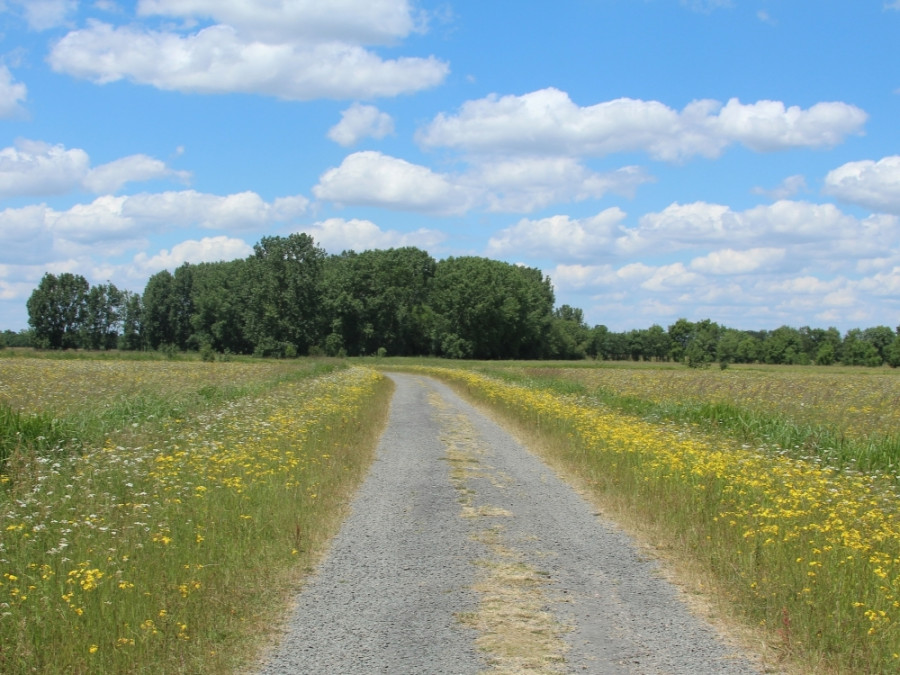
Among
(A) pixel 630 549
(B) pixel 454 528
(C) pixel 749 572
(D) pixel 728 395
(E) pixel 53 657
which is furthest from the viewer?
(D) pixel 728 395

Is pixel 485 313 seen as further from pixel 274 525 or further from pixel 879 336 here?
pixel 274 525

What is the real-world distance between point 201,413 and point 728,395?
810 inches

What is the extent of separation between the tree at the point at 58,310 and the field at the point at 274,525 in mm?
124851

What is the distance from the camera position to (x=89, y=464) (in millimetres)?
9648

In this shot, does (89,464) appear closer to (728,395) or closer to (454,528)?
(454,528)

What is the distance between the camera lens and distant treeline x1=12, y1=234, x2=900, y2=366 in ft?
341

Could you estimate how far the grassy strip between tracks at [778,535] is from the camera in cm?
549

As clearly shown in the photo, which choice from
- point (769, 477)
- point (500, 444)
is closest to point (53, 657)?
point (769, 477)

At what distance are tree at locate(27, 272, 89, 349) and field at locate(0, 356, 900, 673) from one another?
12485 cm

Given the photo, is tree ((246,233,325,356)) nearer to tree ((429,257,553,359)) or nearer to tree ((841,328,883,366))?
tree ((429,257,553,359))

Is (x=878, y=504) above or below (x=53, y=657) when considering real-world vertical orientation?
above

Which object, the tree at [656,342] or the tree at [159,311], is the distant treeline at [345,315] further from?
the tree at [656,342]

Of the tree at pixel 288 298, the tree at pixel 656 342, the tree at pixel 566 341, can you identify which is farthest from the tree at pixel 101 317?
the tree at pixel 656 342

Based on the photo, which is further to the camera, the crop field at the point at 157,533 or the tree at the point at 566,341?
the tree at the point at 566,341
